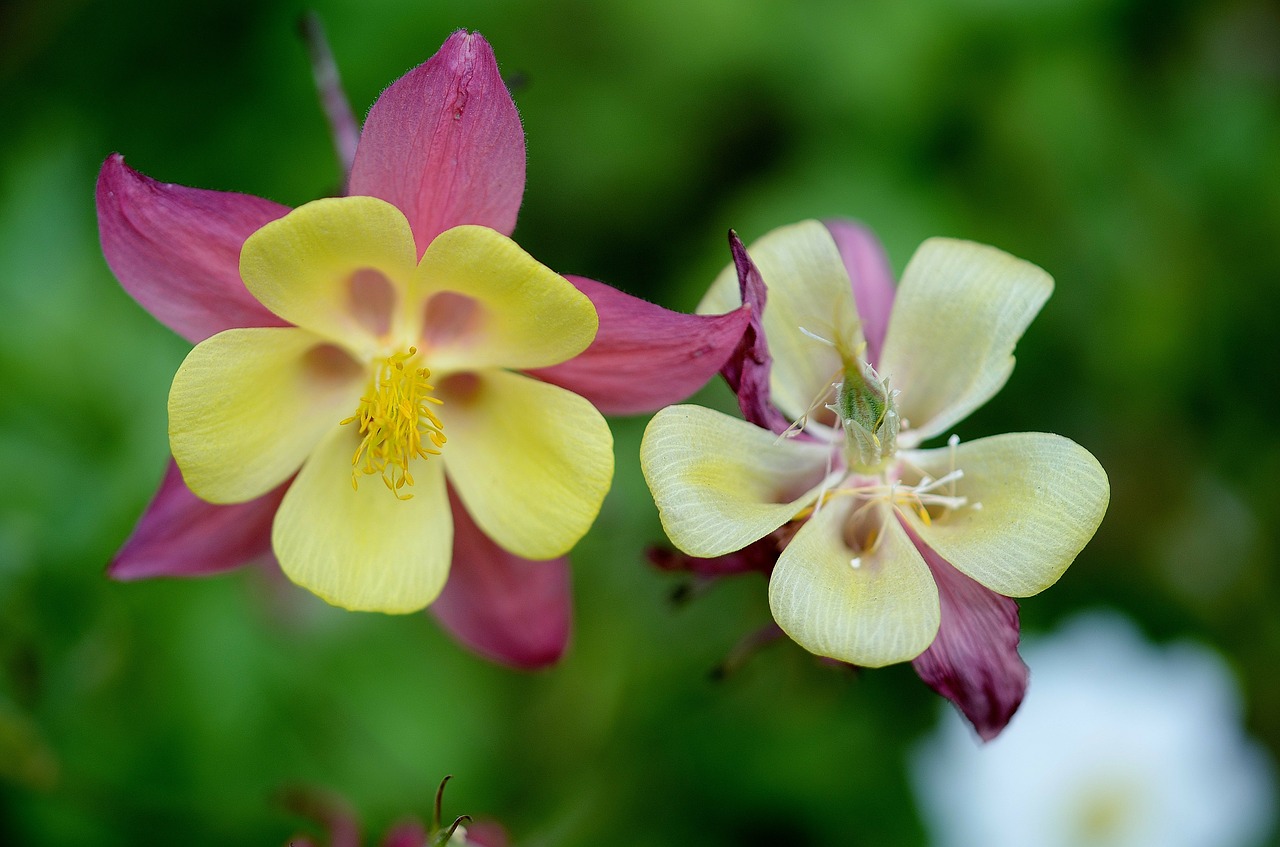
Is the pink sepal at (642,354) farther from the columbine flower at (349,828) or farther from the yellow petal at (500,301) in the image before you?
the columbine flower at (349,828)

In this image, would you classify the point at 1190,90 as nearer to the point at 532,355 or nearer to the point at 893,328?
the point at 893,328

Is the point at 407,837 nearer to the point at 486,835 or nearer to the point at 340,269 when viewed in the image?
the point at 486,835

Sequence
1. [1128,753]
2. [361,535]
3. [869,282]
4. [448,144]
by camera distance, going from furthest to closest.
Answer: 1. [1128,753]
2. [869,282]
3. [361,535]
4. [448,144]

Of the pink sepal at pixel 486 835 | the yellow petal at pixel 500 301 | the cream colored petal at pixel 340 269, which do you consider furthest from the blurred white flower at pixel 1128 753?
the cream colored petal at pixel 340 269

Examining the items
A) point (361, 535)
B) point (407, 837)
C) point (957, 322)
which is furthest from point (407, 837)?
point (957, 322)

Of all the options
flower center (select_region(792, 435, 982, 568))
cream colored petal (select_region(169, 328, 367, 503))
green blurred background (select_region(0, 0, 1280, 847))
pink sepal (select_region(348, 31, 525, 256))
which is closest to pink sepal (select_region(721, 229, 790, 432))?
flower center (select_region(792, 435, 982, 568))

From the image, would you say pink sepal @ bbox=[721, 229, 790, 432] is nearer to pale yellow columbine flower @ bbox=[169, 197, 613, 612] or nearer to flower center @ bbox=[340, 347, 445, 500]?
pale yellow columbine flower @ bbox=[169, 197, 613, 612]
